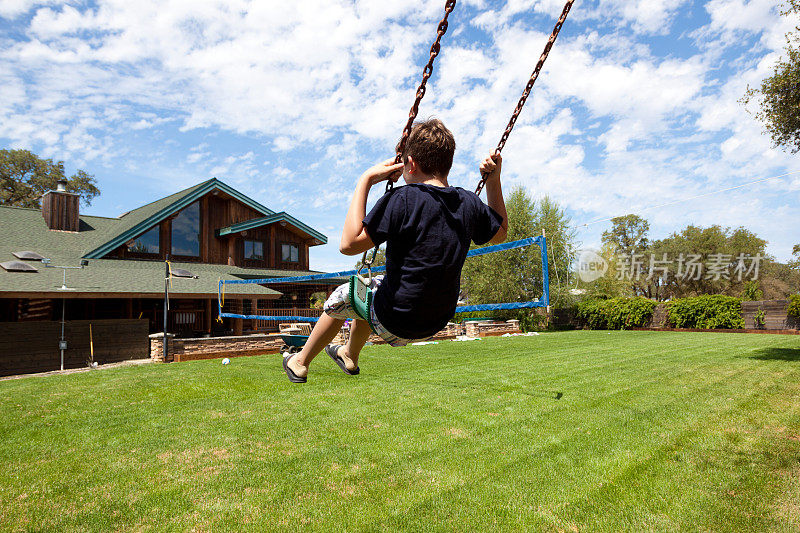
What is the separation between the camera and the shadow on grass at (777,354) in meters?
13.8

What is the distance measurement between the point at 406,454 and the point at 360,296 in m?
4.26

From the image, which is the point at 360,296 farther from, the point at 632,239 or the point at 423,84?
the point at 632,239

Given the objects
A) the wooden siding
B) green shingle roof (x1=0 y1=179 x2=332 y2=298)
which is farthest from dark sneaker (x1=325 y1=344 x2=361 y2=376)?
the wooden siding

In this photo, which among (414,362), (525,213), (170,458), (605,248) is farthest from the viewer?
(605,248)

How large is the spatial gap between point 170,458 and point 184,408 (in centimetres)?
277

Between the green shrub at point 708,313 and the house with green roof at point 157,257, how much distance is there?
2216 centimetres

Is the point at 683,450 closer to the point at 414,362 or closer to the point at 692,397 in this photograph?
the point at 692,397

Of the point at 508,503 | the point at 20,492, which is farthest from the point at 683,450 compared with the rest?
the point at 20,492

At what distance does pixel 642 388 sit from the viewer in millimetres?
9859

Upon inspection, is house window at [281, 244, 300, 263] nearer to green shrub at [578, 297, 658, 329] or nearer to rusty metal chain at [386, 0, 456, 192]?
green shrub at [578, 297, 658, 329]

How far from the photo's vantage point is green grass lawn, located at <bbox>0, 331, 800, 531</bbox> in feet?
14.7

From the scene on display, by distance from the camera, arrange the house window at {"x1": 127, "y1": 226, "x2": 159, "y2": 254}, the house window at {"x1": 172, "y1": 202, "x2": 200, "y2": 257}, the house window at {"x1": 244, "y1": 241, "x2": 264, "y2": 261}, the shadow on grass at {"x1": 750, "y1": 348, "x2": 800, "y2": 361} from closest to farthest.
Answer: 1. the shadow on grass at {"x1": 750, "y1": 348, "x2": 800, "y2": 361}
2. the house window at {"x1": 127, "y1": 226, "x2": 159, "y2": 254}
3. the house window at {"x1": 172, "y1": 202, "x2": 200, "y2": 257}
4. the house window at {"x1": 244, "y1": 241, "x2": 264, "y2": 261}

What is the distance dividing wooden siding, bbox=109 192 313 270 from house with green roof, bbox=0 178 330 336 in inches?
2.0

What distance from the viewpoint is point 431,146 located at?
240 centimetres
